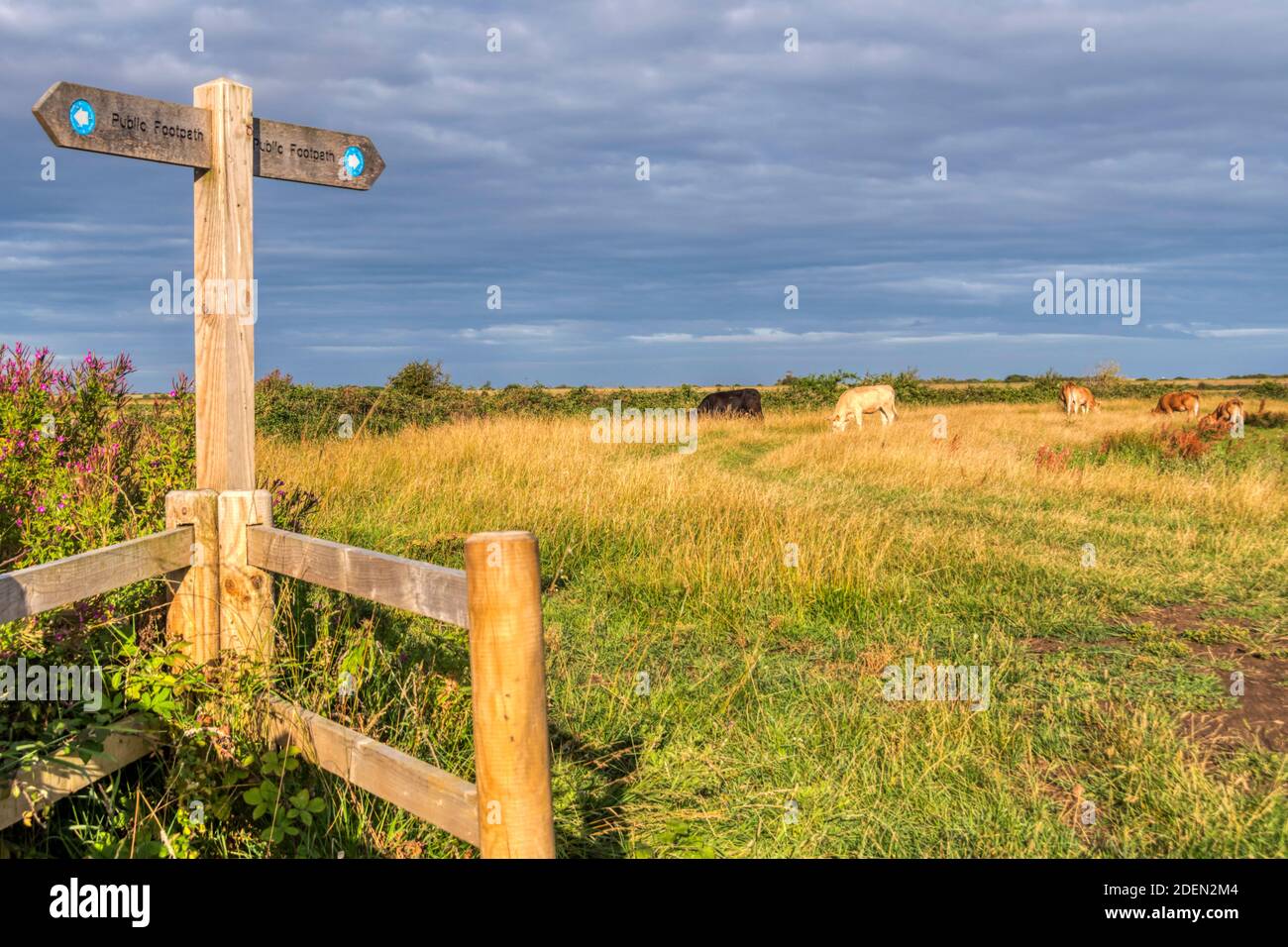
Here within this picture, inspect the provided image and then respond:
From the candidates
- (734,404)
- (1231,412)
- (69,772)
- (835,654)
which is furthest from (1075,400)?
(69,772)

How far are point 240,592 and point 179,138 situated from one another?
76.8 inches

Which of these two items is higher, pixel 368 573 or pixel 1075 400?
pixel 1075 400

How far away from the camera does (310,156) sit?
4410 millimetres

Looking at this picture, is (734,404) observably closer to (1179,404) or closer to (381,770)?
(1179,404)

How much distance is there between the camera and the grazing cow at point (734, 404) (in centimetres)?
2736

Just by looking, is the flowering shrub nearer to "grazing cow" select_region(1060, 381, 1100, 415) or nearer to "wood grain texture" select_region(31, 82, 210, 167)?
"wood grain texture" select_region(31, 82, 210, 167)

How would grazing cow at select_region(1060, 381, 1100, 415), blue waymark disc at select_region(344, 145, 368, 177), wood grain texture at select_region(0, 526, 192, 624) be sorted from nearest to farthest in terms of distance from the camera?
wood grain texture at select_region(0, 526, 192, 624)
blue waymark disc at select_region(344, 145, 368, 177)
grazing cow at select_region(1060, 381, 1100, 415)

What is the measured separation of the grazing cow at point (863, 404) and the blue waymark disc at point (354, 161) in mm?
18996

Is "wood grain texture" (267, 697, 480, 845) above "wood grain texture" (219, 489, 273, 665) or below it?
below

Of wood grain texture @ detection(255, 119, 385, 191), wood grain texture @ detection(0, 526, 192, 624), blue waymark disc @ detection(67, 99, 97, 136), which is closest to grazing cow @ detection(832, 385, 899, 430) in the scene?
wood grain texture @ detection(255, 119, 385, 191)

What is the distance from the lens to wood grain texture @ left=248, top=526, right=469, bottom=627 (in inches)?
107

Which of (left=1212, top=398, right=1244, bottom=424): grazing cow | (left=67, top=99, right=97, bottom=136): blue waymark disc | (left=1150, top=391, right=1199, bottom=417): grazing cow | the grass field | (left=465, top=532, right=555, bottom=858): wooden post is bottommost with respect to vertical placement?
the grass field

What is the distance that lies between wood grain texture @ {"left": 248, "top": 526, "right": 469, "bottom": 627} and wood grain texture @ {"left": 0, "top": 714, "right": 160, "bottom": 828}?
2.61 ft
